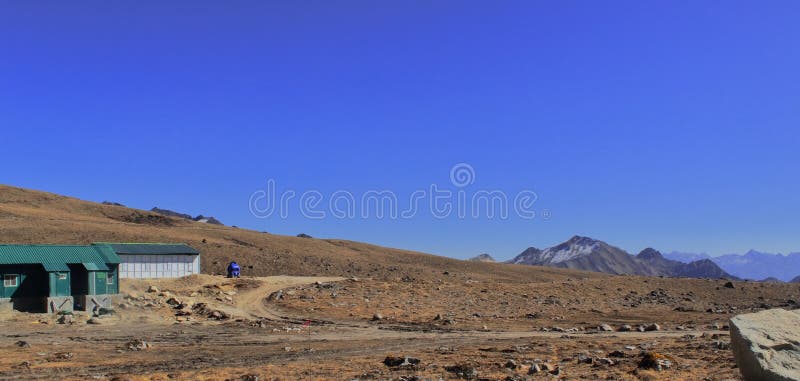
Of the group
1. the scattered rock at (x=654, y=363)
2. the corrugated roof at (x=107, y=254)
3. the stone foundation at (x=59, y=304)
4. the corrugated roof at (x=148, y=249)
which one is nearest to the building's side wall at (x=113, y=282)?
the corrugated roof at (x=107, y=254)

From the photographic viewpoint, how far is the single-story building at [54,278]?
1506 inches

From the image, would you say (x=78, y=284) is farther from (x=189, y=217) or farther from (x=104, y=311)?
(x=189, y=217)

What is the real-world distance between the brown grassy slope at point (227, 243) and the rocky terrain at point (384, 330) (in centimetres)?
126

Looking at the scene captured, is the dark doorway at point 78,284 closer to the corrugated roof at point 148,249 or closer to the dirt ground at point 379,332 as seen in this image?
the dirt ground at point 379,332

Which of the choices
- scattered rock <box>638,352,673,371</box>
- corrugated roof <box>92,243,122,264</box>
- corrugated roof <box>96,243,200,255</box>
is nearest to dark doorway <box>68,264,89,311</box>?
corrugated roof <box>92,243,122,264</box>

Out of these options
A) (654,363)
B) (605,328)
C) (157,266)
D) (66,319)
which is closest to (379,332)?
(605,328)

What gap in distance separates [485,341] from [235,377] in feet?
42.0

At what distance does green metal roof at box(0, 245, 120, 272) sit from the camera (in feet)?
128

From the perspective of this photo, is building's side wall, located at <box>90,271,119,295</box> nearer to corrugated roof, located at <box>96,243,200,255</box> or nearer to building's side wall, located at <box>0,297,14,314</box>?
building's side wall, located at <box>0,297,14,314</box>

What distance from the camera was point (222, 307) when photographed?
42156 millimetres

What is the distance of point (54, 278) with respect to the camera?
129ft

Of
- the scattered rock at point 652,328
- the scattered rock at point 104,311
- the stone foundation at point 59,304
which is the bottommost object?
the scattered rock at point 652,328

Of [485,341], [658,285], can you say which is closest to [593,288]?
[658,285]

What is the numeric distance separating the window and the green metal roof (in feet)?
2.76
